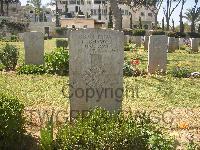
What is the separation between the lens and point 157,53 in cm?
1555

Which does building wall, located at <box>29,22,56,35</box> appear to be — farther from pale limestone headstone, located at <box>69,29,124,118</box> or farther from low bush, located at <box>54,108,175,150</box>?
low bush, located at <box>54,108,175,150</box>

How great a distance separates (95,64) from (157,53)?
8.53 meters

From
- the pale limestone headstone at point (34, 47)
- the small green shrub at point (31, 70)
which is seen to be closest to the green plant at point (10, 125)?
the small green shrub at point (31, 70)

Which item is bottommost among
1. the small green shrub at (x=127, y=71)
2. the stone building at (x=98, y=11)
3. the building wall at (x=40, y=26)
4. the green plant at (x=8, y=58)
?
the small green shrub at (x=127, y=71)

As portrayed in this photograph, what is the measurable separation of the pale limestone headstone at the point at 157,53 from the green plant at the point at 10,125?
380 inches

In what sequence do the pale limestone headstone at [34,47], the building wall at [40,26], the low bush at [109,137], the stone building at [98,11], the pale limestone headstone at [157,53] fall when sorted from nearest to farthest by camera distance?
the low bush at [109,137]
the pale limestone headstone at [157,53]
the pale limestone headstone at [34,47]
the building wall at [40,26]
the stone building at [98,11]

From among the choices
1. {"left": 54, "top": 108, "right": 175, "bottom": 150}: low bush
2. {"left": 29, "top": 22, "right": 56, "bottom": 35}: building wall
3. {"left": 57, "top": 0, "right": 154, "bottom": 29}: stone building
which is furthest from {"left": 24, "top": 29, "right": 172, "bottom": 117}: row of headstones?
{"left": 57, "top": 0, "right": 154, "bottom": 29}: stone building

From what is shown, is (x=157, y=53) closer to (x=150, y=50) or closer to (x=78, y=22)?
(x=150, y=50)

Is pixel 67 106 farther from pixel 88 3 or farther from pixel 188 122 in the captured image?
pixel 88 3

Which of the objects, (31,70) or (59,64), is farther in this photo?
(31,70)

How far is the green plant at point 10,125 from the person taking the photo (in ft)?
19.1

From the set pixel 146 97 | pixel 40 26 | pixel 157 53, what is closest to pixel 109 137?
pixel 146 97

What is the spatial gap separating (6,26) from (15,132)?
200 ft

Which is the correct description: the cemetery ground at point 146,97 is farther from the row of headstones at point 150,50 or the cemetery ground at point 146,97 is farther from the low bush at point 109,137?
the low bush at point 109,137
